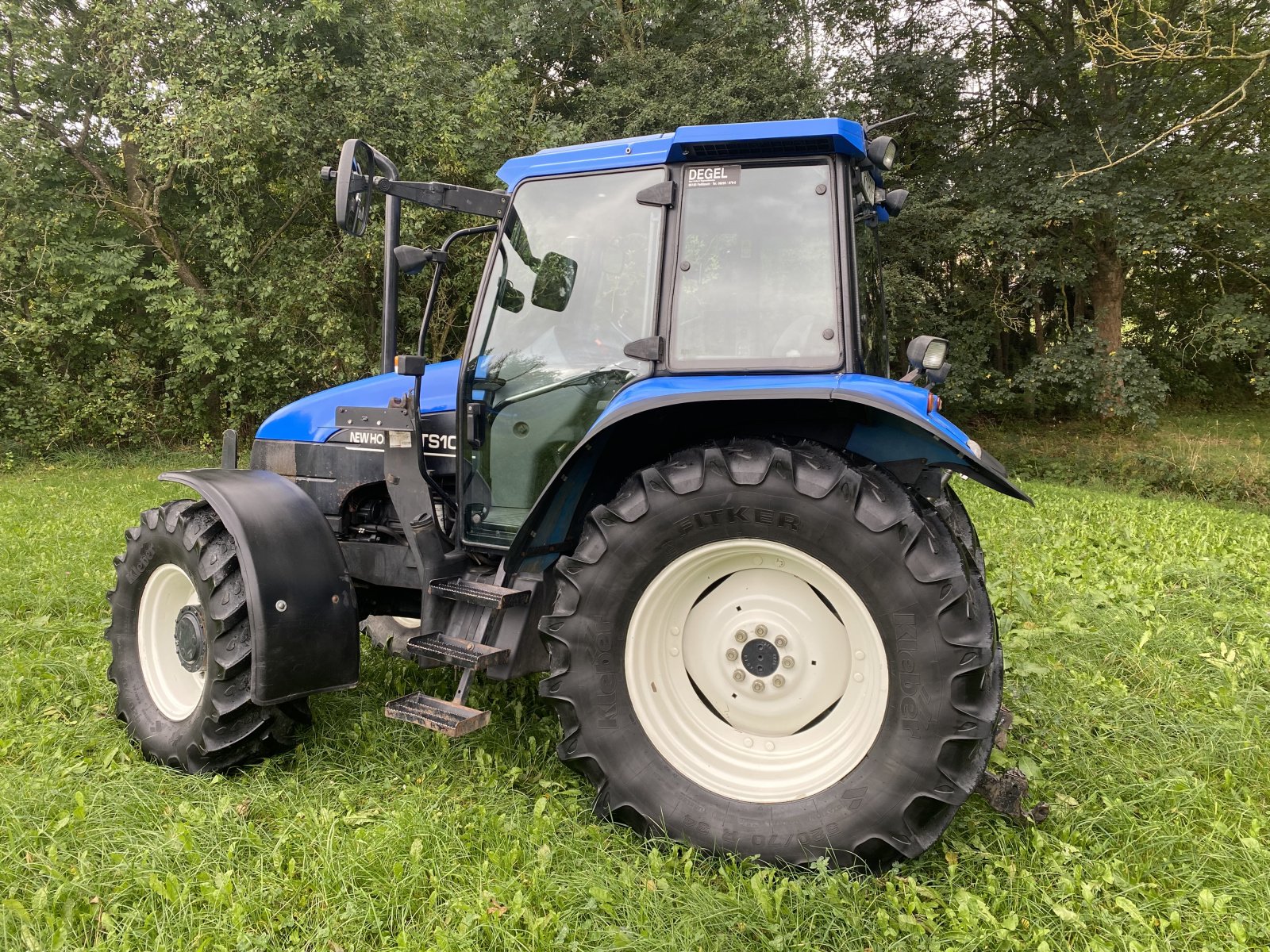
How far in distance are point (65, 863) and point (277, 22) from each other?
35.2 ft

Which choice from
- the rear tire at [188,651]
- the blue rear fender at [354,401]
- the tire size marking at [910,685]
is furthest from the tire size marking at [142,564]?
the tire size marking at [910,685]

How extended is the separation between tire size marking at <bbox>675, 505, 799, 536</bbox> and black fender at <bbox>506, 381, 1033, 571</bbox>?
32cm

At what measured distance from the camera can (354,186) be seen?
99.7 inches

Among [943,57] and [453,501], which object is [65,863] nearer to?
[453,501]

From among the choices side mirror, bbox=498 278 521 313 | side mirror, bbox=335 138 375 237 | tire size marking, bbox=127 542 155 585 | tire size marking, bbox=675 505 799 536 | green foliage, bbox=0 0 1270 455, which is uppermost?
green foliage, bbox=0 0 1270 455

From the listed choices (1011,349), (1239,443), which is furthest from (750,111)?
(1239,443)

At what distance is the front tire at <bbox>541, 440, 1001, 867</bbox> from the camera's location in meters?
2.09

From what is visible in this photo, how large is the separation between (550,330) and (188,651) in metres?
1.75

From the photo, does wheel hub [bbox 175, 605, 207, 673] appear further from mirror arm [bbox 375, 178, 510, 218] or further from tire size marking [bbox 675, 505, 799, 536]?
tire size marking [bbox 675, 505, 799, 536]

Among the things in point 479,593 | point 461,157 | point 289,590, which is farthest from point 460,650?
point 461,157

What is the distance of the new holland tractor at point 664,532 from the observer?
2160 mm

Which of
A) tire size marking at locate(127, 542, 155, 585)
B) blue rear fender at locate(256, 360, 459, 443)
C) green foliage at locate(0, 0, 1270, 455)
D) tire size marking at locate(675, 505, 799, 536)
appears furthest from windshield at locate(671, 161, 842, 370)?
green foliage at locate(0, 0, 1270, 455)

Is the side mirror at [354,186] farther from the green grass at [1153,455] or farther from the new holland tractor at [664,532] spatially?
the green grass at [1153,455]

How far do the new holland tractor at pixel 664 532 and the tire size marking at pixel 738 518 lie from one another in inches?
0.5
